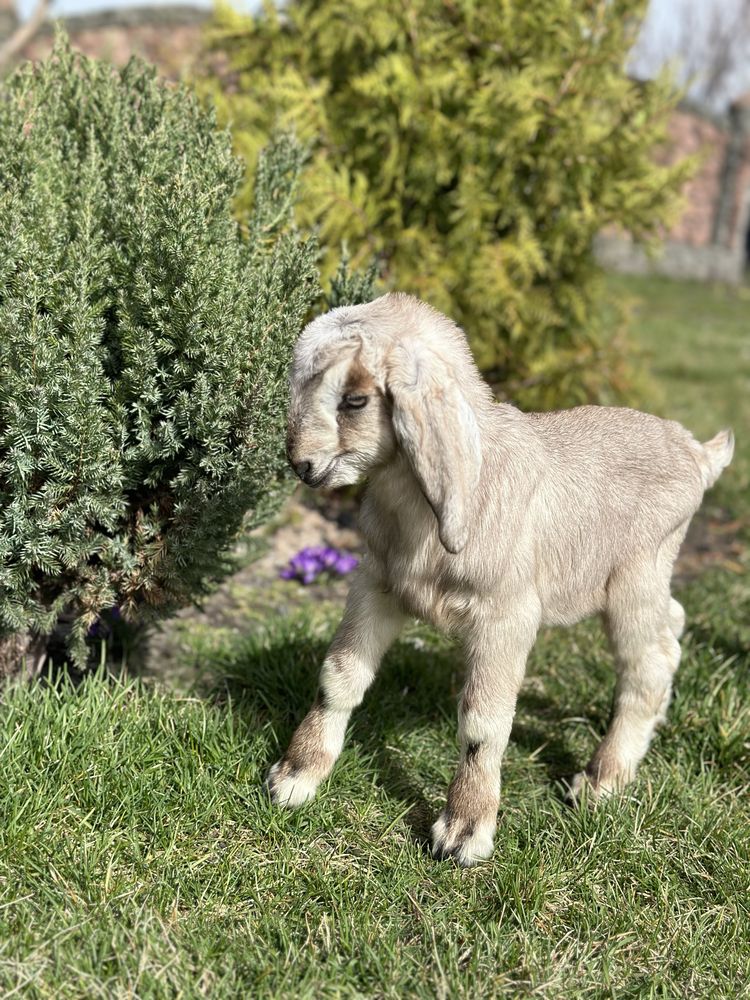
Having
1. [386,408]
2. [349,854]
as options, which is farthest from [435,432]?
[349,854]

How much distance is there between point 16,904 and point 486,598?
4.83ft

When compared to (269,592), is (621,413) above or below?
above

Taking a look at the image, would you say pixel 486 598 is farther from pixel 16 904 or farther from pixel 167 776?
pixel 16 904

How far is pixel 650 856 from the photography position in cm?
286

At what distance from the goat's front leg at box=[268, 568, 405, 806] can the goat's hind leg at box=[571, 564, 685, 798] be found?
74 cm

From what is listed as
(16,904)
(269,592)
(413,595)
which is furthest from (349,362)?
(269,592)

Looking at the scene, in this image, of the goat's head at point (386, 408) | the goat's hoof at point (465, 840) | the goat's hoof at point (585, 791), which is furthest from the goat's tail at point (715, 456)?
the goat's hoof at point (465, 840)

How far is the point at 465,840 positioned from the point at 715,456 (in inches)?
61.2

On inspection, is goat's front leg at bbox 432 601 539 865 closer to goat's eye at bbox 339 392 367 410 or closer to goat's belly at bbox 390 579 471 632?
goat's belly at bbox 390 579 471 632

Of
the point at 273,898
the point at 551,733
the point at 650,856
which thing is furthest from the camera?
the point at 551,733

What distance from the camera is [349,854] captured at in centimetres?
284

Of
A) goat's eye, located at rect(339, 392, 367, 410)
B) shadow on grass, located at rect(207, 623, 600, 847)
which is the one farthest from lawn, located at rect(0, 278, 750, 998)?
goat's eye, located at rect(339, 392, 367, 410)

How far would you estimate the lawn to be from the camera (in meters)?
2.42

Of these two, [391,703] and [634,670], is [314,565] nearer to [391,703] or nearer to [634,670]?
[391,703]
